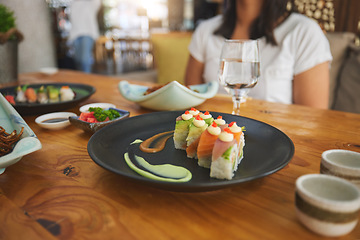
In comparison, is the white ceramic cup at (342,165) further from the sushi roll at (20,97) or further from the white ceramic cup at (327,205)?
the sushi roll at (20,97)

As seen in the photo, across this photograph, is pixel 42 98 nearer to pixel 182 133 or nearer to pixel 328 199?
pixel 182 133

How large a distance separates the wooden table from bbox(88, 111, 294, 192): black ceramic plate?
45mm

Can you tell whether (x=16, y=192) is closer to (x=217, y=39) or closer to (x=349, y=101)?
(x=217, y=39)

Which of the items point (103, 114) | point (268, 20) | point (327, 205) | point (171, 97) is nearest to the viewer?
point (327, 205)

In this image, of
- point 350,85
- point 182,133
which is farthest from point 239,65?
point 350,85

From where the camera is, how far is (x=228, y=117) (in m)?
1.03

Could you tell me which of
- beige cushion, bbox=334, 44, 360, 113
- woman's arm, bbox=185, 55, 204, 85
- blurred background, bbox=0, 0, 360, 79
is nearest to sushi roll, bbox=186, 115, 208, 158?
woman's arm, bbox=185, 55, 204, 85

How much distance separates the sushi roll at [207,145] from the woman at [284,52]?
133cm

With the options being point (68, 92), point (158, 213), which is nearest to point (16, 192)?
point (158, 213)

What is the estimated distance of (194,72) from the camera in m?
2.36

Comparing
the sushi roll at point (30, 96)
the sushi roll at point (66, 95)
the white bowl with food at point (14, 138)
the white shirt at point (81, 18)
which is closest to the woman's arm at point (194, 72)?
the sushi roll at point (66, 95)

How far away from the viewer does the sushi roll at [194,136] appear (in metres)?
0.79

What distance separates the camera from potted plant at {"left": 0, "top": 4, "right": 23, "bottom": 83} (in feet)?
5.85

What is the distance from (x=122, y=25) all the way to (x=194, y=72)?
31.6 ft
